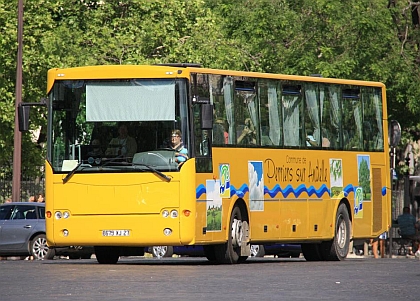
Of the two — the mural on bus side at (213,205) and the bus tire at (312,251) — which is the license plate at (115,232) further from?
the bus tire at (312,251)

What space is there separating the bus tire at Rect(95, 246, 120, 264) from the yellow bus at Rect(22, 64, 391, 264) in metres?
0.02

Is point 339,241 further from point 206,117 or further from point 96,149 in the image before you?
point 96,149

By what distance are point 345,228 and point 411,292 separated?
11.1 meters

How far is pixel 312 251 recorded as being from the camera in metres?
27.4

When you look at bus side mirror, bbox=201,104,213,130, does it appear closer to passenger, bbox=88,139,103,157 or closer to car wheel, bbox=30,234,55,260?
passenger, bbox=88,139,103,157

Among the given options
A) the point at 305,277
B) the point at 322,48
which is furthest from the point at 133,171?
the point at 322,48

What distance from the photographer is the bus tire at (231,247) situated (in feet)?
77.3

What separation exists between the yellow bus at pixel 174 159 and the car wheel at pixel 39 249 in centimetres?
786

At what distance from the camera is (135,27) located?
46.9 meters

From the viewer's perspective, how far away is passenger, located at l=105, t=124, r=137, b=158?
22.3 metres

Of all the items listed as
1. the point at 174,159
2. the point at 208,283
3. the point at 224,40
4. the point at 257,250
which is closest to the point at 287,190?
the point at 174,159

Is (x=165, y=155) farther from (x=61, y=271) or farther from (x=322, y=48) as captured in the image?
(x=322, y=48)

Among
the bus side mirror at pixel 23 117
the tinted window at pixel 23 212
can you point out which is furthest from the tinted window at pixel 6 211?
the bus side mirror at pixel 23 117

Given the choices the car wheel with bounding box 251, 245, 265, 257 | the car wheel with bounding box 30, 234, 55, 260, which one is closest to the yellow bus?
the car wheel with bounding box 30, 234, 55, 260
